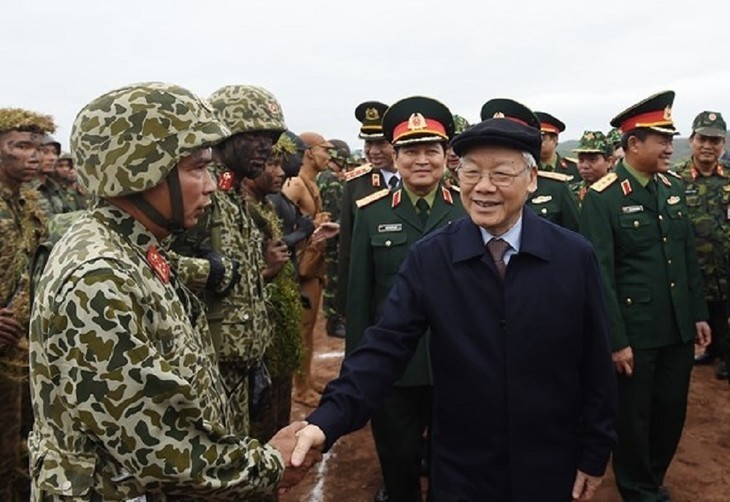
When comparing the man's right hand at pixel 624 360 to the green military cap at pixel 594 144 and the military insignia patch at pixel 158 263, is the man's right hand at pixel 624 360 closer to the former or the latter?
the military insignia patch at pixel 158 263

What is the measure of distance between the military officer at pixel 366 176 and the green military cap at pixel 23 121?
2414mm

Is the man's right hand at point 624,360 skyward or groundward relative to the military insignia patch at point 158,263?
groundward

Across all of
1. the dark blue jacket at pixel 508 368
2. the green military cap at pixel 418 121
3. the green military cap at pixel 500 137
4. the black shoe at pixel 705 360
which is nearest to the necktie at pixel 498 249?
the dark blue jacket at pixel 508 368

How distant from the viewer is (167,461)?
1.69 metres

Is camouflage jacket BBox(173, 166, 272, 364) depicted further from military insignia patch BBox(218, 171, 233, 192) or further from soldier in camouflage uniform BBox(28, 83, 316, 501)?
soldier in camouflage uniform BBox(28, 83, 316, 501)

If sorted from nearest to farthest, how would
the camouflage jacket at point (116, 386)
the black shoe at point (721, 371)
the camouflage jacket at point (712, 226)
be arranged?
the camouflage jacket at point (116, 386) < the camouflage jacket at point (712, 226) < the black shoe at point (721, 371)

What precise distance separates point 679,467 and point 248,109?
13.6ft

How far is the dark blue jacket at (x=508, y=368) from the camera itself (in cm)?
232

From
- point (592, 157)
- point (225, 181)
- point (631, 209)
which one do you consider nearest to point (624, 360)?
point (631, 209)

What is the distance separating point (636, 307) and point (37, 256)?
133 inches

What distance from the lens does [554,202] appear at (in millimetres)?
4953

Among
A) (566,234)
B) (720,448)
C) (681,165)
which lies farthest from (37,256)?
(681,165)

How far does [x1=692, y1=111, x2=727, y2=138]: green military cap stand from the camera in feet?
21.4

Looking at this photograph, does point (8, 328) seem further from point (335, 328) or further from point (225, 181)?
point (335, 328)
